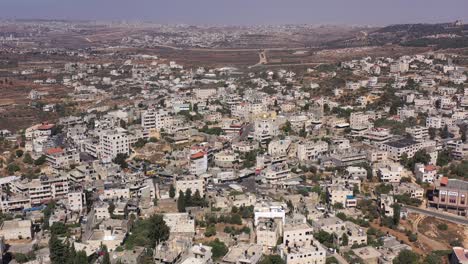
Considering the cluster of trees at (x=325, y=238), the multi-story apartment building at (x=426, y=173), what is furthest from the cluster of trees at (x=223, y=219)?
the multi-story apartment building at (x=426, y=173)

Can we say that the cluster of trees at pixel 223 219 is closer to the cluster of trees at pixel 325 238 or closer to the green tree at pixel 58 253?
the cluster of trees at pixel 325 238

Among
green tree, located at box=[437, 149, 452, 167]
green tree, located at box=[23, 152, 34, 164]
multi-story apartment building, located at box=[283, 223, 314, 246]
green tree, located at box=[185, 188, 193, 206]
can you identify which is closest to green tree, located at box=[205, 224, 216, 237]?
green tree, located at box=[185, 188, 193, 206]

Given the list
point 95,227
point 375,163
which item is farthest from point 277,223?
point 375,163

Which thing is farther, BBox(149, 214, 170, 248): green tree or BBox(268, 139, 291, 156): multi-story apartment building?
BBox(268, 139, 291, 156): multi-story apartment building

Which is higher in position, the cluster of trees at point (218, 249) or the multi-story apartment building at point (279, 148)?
the multi-story apartment building at point (279, 148)

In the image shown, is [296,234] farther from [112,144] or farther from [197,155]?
[112,144]

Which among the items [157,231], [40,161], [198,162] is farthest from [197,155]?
[40,161]

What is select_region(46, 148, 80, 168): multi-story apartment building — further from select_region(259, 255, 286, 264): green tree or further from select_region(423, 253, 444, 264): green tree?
select_region(423, 253, 444, 264): green tree

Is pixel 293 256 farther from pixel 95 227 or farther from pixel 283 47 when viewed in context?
pixel 283 47
